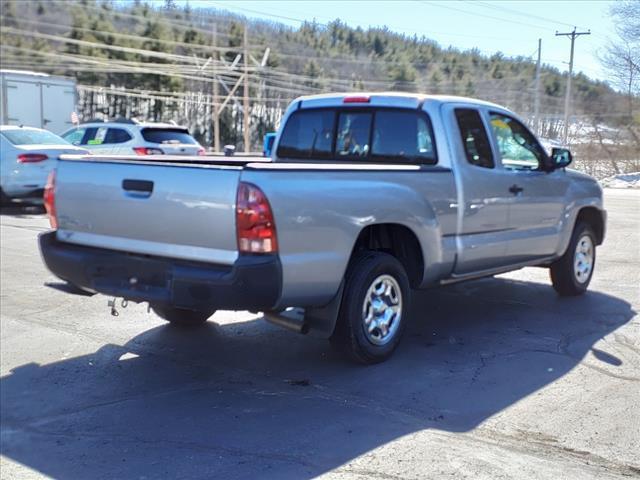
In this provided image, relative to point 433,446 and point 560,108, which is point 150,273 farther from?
point 560,108

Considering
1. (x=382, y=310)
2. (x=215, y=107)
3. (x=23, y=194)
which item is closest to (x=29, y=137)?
(x=23, y=194)

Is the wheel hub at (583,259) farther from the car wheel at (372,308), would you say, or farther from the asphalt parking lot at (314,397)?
the car wheel at (372,308)

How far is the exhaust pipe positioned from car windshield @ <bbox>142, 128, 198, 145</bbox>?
13.0 metres

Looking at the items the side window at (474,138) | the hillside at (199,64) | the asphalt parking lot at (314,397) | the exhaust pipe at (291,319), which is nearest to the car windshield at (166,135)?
the asphalt parking lot at (314,397)

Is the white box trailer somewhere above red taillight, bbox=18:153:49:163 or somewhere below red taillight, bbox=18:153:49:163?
above

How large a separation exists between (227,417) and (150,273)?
40.9 inches

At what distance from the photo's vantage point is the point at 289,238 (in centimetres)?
452

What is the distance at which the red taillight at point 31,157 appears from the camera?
13.8 m

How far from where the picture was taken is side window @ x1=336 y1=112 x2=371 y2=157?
6371 millimetres

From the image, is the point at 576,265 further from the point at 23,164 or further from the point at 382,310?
the point at 23,164

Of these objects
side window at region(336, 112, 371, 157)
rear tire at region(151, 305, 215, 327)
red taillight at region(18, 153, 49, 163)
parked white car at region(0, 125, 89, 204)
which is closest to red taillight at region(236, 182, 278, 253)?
rear tire at region(151, 305, 215, 327)

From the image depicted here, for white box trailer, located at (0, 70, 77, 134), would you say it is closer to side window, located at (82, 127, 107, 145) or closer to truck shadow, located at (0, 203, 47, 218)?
side window, located at (82, 127, 107, 145)

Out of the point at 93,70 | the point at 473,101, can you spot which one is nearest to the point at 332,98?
the point at 473,101

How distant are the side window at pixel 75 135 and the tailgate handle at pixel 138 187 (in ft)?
48.3
